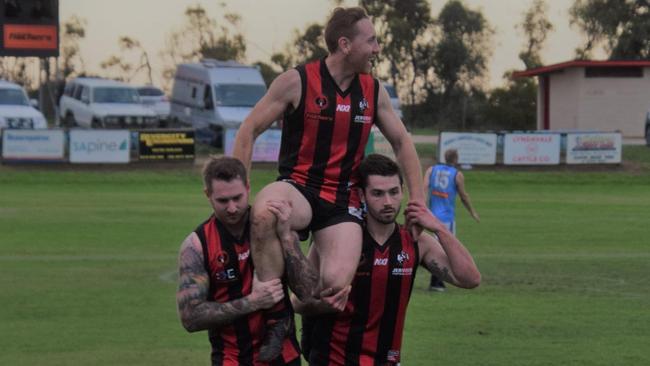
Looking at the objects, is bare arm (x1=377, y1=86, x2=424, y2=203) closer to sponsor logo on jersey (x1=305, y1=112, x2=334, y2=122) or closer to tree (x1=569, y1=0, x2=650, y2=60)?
sponsor logo on jersey (x1=305, y1=112, x2=334, y2=122)

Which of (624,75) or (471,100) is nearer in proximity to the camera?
(624,75)

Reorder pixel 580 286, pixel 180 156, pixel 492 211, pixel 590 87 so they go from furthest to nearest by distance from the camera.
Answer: pixel 590 87 → pixel 180 156 → pixel 492 211 → pixel 580 286

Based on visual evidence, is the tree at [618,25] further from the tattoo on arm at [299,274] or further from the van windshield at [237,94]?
the tattoo on arm at [299,274]

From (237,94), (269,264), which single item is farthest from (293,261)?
(237,94)

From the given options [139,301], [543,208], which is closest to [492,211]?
[543,208]

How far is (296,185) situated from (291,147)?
0.24 metres

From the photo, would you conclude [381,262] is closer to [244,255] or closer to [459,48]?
[244,255]

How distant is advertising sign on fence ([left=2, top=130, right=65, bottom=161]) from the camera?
39750 mm

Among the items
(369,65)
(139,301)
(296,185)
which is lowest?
(139,301)

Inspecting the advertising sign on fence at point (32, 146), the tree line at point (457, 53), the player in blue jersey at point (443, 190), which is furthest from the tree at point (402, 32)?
the player in blue jersey at point (443, 190)

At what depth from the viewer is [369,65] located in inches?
309

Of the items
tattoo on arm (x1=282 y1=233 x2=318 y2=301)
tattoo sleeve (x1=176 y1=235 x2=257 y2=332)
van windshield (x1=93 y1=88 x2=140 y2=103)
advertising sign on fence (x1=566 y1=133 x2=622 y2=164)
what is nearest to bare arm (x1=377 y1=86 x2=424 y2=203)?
tattoo on arm (x1=282 y1=233 x2=318 y2=301)

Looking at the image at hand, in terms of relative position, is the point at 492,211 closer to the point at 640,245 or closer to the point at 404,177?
the point at 640,245

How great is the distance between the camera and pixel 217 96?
151 ft
